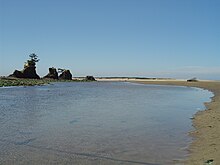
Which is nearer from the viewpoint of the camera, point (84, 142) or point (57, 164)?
point (57, 164)

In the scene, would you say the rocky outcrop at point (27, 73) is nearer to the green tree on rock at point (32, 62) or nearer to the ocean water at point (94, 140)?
the green tree on rock at point (32, 62)

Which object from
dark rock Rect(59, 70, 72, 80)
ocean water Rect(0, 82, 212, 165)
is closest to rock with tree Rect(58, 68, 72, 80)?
dark rock Rect(59, 70, 72, 80)

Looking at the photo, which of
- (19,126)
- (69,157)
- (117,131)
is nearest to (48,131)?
(19,126)

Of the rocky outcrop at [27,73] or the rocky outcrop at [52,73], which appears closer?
the rocky outcrop at [27,73]

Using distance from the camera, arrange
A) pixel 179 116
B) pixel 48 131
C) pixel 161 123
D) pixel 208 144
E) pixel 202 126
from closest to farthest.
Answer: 1. pixel 208 144
2. pixel 48 131
3. pixel 202 126
4. pixel 161 123
5. pixel 179 116

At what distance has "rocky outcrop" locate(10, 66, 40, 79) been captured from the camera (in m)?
95.4

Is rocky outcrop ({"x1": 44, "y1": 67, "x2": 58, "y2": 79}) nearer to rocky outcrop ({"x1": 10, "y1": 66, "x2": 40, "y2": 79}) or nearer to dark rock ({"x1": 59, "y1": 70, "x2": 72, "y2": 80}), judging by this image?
dark rock ({"x1": 59, "y1": 70, "x2": 72, "y2": 80})

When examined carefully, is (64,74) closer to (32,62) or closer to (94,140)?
(32,62)

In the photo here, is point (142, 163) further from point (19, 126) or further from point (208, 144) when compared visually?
point (19, 126)

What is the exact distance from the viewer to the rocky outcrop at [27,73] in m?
95.4

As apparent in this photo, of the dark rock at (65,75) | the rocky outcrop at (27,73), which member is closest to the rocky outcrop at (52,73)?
the dark rock at (65,75)

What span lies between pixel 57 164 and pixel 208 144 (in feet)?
16.8

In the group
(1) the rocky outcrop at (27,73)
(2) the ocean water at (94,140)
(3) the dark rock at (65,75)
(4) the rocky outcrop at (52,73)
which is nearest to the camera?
(2) the ocean water at (94,140)

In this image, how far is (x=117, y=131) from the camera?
13297mm
